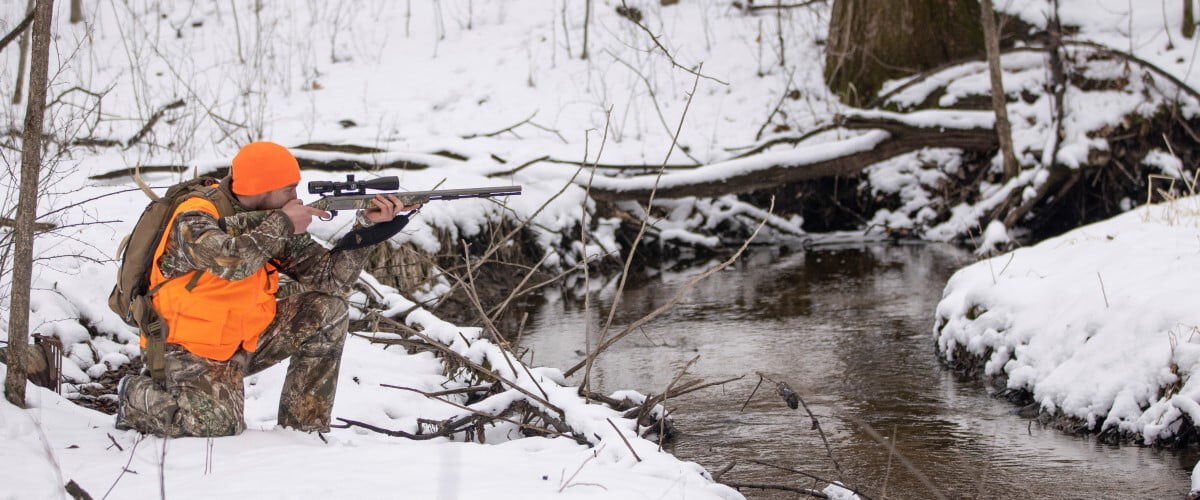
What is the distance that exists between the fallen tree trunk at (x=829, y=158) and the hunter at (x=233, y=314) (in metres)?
6.18

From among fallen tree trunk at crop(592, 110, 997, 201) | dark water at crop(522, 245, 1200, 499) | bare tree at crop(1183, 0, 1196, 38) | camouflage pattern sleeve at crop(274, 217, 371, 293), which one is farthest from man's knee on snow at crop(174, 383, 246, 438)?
bare tree at crop(1183, 0, 1196, 38)

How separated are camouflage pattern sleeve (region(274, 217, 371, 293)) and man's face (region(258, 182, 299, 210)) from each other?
10.9 inches

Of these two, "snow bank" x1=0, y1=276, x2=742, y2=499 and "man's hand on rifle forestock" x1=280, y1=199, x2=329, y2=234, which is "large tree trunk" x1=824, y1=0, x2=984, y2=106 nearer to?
"snow bank" x1=0, y1=276, x2=742, y2=499

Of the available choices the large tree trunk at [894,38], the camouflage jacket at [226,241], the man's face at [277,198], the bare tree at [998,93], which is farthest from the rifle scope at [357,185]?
the large tree trunk at [894,38]

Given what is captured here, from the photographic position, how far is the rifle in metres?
4.11

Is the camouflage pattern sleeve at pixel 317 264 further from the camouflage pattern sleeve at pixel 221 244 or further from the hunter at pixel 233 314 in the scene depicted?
the camouflage pattern sleeve at pixel 221 244

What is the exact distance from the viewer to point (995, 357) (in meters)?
5.74

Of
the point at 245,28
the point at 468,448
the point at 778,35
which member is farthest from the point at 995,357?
the point at 245,28

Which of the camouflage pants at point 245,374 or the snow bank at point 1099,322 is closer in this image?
the camouflage pants at point 245,374

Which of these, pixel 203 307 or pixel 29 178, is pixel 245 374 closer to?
pixel 203 307

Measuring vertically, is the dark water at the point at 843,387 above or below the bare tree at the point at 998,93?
below

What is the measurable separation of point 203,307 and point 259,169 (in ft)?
1.77

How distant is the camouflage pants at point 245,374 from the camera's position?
3.82m

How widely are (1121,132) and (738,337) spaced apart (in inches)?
222
